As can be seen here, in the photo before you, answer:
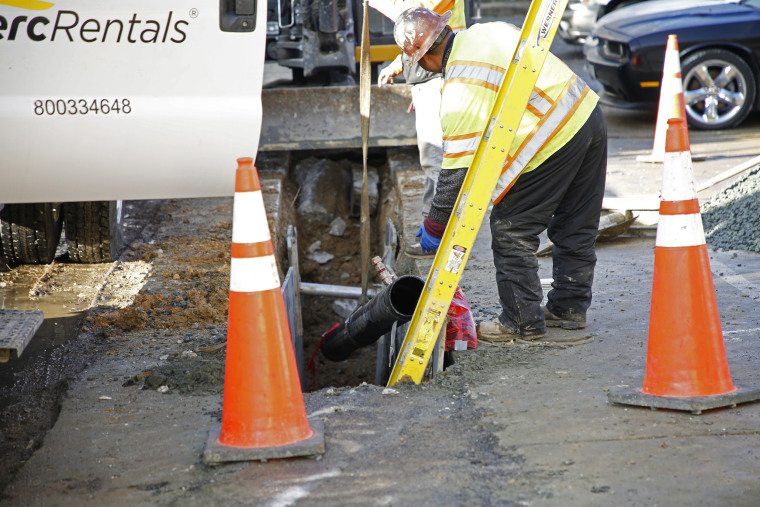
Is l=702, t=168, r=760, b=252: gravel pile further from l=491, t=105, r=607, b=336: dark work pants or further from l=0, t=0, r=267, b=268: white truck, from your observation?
l=0, t=0, r=267, b=268: white truck

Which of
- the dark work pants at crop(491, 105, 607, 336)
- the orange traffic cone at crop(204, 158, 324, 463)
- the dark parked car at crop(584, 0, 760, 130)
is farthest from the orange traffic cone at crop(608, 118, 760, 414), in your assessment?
the dark parked car at crop(584, 0, 760, 130)

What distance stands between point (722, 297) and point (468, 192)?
216cm

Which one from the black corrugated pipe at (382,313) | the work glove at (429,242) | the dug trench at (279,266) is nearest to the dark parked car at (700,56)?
the dug trench at (279,266)

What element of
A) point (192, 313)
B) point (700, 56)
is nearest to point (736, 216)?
point (700, 56)

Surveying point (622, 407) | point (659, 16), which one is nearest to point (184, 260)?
point (622, 407)

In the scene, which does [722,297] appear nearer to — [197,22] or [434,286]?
[434,286]

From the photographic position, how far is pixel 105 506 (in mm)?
2818

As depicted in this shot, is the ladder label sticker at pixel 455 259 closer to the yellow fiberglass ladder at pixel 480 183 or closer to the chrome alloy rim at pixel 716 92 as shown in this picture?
the yellow fiberglass ladder at pixel 480 183

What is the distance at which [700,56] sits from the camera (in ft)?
31.3

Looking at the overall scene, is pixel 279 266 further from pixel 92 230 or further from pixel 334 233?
pixel 92 230

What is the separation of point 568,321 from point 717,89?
21.3 feet

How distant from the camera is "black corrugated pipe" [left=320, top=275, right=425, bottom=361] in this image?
458 cm

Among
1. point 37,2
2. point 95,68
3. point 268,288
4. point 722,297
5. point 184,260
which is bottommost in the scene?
point 184,260

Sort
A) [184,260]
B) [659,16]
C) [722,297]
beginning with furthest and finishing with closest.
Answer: [659,16], [184,260], [722,297]
